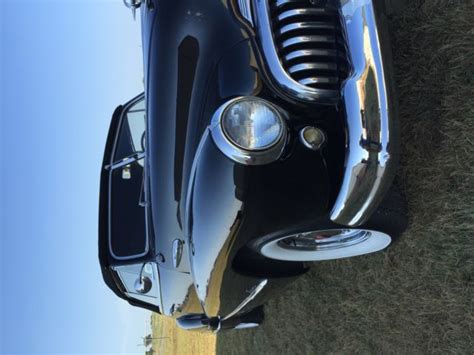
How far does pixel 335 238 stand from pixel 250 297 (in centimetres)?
69

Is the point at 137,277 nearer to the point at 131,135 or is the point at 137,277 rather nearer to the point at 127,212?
the point at 127,212

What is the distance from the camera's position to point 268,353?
15.3ft

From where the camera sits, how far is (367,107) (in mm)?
1921

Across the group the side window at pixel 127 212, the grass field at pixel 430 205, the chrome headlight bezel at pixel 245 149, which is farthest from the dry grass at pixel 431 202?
the side window at pixel 127 212

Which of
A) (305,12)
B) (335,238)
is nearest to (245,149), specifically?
(305,12)

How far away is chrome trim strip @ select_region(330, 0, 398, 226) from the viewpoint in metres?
1.92

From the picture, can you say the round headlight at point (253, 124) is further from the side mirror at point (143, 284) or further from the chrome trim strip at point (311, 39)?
the side mirror at point (143, 284)

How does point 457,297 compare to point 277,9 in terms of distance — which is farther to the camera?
point 457,297

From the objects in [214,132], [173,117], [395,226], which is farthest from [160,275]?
[395,226]

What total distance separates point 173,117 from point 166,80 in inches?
8.5

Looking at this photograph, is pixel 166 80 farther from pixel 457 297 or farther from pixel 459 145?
pixel 457 297

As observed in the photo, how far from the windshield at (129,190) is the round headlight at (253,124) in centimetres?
124

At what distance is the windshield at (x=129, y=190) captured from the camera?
3270mm

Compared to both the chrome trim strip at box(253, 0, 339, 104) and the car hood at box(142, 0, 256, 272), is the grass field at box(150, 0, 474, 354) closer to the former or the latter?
the chrome trim strip at box(253, 0, 339, 104)
